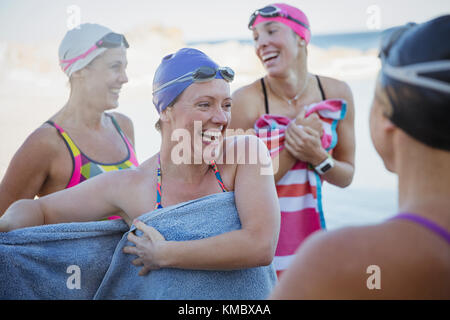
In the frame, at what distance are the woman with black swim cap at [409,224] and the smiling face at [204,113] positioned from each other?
43.2 inches

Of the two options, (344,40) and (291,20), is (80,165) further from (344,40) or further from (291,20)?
(344,40)

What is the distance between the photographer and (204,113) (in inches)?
81.7

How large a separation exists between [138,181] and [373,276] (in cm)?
143

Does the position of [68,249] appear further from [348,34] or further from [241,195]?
[348,34]

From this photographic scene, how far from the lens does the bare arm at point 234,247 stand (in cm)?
179

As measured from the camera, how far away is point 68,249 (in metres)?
1.94

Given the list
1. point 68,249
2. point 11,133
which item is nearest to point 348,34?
point 11,133

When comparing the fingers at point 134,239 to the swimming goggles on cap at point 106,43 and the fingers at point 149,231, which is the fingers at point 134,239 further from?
the swimming goggles on cap at point 106,43

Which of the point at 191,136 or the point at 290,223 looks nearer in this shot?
the point at 191,136

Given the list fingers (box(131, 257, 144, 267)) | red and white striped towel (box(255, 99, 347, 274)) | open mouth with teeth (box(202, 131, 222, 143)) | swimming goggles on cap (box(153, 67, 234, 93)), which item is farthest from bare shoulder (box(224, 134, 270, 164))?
red and white striped towel (box(255, 99, 347, 274))

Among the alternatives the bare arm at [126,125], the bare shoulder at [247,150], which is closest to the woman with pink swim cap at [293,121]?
the bare shoulder at [247,150]

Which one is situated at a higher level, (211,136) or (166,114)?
(166,114)

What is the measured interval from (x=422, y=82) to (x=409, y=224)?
34 cm

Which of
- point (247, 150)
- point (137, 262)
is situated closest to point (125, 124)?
point (247, 150)
